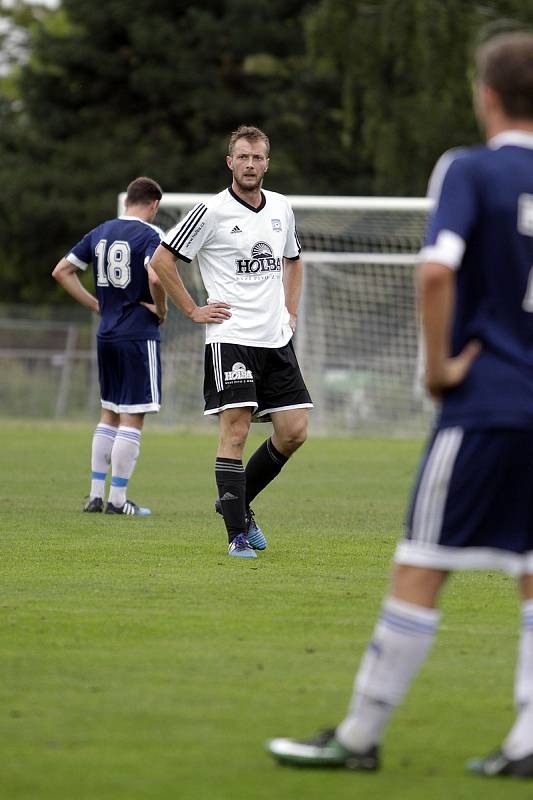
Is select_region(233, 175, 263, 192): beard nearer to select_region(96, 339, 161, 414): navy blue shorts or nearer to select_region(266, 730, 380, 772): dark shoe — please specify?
select_region(96, 339, 161, 414): navy blue shorts

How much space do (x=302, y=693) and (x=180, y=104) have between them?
38992mm

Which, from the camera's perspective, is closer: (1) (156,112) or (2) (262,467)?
(2) (262,467)

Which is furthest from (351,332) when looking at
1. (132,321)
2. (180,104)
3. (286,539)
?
(180,104)

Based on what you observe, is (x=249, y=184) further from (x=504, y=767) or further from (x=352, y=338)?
(x=352, y=338)

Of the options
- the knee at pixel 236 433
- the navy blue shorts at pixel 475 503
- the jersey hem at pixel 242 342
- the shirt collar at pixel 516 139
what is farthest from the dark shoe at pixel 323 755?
the jersey hem at pixel 242 342

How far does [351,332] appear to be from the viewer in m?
25.8

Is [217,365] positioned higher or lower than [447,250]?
lower

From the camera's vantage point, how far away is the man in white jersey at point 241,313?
28.6ft

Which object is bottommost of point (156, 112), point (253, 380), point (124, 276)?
point (253, 380)

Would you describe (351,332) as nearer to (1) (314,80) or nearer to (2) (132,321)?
(2) (132,321)

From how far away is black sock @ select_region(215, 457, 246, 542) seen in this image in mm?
8703

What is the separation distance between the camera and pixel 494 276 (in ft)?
13.8

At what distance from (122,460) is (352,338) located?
1458cm

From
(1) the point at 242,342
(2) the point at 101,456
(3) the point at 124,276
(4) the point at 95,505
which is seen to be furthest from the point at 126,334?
(1) the point at 242,342
